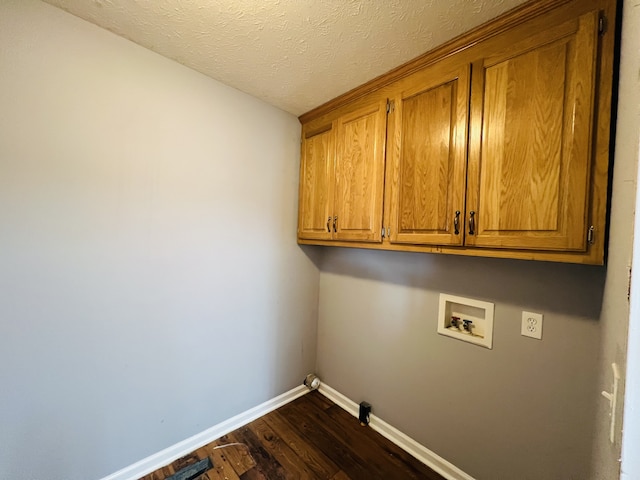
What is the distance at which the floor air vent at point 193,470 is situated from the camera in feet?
4.52

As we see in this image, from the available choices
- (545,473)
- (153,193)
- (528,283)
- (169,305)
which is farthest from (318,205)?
(545,473)

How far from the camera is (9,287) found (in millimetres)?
1058

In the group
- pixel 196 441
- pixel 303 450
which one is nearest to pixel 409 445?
pixel 303 450

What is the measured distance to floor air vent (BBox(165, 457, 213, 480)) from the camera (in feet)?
4.52

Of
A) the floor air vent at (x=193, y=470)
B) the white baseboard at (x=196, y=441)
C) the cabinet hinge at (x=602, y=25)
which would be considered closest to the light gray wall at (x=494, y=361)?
the cabinet hinge at (x=602, y=25)

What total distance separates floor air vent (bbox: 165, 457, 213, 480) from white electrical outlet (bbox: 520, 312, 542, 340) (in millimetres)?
1935

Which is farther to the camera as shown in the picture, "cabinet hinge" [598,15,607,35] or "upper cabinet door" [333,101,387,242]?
"upper cabinet door" [333,101,387,242]

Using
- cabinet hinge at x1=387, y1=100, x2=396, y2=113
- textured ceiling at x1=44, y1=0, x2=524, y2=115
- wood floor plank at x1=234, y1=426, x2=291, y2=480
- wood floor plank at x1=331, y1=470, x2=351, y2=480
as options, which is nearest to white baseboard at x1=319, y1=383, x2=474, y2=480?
wood floor plank at x1=331, y1=470, x2=351, y2=480

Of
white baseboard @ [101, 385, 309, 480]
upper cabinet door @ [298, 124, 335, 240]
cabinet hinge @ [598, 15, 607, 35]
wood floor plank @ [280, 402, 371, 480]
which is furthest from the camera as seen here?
upper cabinet door @ [298, 124, 335, 240]

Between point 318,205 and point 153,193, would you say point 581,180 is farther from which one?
point 153,193

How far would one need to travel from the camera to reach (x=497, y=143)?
1.07 metres

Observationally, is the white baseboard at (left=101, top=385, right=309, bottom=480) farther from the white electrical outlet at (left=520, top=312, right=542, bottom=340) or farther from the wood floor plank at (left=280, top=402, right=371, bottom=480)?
the white electrical outlet at (left=520, top=312, right=542, bottom=340)

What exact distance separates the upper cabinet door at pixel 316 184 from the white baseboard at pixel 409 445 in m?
1.39

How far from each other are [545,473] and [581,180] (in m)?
1.36
